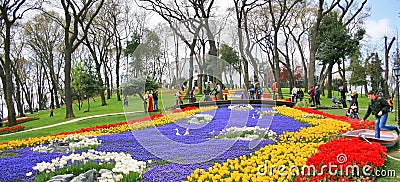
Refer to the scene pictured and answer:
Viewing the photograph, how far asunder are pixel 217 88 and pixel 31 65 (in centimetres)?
3597

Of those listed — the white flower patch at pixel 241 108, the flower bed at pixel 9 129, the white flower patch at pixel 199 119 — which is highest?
the white flower patch at pixel 241 108

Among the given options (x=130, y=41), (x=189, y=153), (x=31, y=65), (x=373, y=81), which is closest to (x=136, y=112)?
(x=189, y=153)

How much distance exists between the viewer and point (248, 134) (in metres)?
Answer: 10.3

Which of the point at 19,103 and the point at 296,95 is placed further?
the point at 19,103

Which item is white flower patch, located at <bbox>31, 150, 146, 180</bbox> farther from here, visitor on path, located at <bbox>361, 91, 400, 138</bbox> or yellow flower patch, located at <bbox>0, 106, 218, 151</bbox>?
visitor on path, located at <bbox>361, 91, 400, 138</bbox>

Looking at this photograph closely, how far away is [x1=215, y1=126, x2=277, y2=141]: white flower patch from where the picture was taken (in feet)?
32.2

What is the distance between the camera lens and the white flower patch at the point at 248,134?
9.80m

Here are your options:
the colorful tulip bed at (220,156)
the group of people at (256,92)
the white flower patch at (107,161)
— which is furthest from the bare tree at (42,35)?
the white flower patch at (107,161)

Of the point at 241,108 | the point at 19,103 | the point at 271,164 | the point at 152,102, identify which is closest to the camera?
the point at 271,164

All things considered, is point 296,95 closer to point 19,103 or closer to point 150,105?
point 150,105

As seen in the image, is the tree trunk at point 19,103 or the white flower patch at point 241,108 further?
the tree trunk at point 19,103

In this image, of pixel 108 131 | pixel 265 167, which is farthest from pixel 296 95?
pixel 265 167

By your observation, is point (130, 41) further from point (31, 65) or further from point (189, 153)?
A: point (189, 153)

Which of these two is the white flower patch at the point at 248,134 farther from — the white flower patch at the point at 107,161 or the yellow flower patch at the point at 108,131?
the yellow flower patch at the point at 108,131
